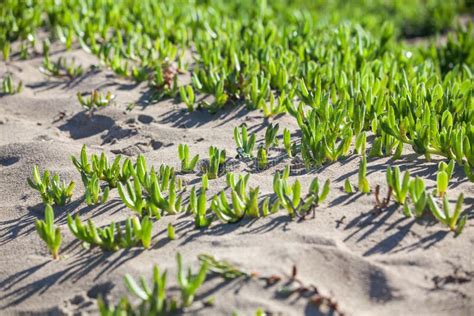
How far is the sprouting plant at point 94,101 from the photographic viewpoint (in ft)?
14.9

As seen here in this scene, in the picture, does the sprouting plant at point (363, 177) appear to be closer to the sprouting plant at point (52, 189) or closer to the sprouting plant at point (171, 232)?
the sprouting plant at point (171, 232)

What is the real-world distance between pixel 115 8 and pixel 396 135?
9.82 feet

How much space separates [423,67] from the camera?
4891 millimetres

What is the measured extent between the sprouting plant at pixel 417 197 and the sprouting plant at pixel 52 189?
156 centimetres

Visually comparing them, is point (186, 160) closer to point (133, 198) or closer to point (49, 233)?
point (133, 198)

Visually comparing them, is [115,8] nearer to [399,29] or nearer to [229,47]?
[229,47]

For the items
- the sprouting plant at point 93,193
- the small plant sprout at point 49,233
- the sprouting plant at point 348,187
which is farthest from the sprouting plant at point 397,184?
the small plant sprout at point 49,233

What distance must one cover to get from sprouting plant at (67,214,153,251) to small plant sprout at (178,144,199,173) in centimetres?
70

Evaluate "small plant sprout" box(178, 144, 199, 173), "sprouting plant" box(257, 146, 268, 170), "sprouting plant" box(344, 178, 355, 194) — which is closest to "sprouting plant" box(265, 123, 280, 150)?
"sprouting plant" box(257, 146, 268, 170)

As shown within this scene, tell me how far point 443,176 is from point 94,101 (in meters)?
2.31

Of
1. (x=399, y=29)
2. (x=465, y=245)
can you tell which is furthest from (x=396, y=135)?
(x=399, y=29)

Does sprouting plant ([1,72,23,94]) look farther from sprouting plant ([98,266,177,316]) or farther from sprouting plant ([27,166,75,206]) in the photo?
sprouting plant ([98,266,177,316])

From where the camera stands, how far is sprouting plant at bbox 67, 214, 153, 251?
2939 millimetres

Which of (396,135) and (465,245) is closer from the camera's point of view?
(465,245)
